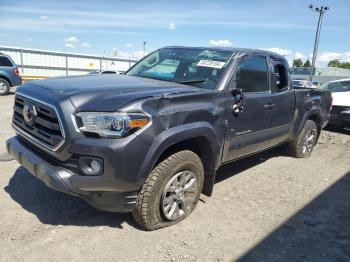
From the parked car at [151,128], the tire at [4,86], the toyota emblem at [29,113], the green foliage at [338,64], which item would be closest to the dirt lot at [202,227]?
the parked car at [151,128]

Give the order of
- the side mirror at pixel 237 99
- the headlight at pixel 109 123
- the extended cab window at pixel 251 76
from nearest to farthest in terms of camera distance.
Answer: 1. the headlight at pixel 109 123
2. the side mirror at pixel 237 99
3. the extended cab window at pixel 251 76

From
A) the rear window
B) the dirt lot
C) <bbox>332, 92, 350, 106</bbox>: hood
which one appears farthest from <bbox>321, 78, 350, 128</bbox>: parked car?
the rear window

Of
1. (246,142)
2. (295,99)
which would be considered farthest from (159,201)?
(295,99)

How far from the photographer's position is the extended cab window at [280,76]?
5289 mm

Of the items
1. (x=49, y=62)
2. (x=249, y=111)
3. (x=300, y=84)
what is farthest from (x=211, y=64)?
(x=49, y=62)

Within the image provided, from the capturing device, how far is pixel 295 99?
18.5 ft

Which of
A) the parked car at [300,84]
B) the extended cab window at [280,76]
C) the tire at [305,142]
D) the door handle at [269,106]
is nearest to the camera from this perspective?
the door handle at [269,106]

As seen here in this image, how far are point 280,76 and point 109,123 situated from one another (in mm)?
3426

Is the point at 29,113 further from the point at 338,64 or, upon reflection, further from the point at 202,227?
the point at 338,64

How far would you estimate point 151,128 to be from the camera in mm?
3107

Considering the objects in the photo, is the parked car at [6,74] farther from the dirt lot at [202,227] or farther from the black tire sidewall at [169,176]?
the black tire sidewall at [169,176]

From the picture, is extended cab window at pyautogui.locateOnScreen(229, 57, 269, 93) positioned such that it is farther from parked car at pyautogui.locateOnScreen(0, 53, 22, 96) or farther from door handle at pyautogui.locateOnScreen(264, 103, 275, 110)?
parked car at pyautogui.locateOnScreen(0, 53, 22, 96)

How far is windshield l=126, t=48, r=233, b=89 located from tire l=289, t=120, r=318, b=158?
105 inches

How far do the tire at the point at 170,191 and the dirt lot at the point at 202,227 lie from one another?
0.15 m
